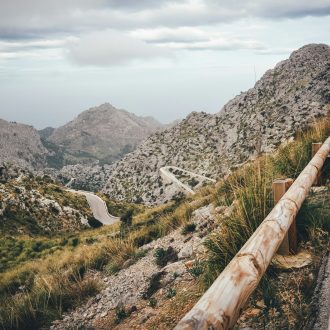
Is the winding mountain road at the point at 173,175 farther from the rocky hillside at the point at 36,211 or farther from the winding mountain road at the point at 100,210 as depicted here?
the rocky hillside at the point at 36,211

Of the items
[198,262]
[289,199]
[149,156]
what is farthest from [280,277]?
[149,156]

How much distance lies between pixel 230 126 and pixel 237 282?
11509 centimetres

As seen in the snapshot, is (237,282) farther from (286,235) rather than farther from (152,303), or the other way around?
(152,303)

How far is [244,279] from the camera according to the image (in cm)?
276

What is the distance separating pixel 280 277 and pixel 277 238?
1339mm

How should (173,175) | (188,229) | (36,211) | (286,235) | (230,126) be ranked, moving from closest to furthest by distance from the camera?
(286,235)
(188,229)
(36,211)
(173,175)
(230,126)

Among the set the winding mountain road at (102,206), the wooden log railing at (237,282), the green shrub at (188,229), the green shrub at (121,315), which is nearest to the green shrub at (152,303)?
the green shrub at (121,315)

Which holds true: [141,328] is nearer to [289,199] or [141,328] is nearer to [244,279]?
[289,199]

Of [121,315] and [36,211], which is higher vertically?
[121,315]

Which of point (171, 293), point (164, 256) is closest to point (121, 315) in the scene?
point (171, 293)

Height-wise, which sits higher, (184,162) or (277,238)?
(277,238)

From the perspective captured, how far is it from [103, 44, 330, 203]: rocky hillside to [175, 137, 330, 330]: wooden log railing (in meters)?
87.5

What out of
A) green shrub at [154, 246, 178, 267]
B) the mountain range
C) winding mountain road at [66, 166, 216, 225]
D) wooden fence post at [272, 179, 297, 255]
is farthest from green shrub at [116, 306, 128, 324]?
the mountain range

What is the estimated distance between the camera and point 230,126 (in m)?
116
